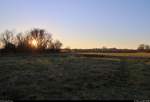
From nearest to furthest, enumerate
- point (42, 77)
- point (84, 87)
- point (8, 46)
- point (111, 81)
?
point (84, 87), point (111, 81), point (42, 77), point (8, 46)

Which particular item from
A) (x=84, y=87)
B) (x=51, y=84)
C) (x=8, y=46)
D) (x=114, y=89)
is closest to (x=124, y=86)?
(x=114, y=89)

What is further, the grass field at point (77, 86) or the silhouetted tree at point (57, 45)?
the silhouetted tree at point (57, 45)

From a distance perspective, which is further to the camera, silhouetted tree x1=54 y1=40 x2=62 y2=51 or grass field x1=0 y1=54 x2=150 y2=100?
silhouetted tree x1=54 y1=40 x2=62 y2=51

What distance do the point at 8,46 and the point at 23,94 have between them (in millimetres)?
61973

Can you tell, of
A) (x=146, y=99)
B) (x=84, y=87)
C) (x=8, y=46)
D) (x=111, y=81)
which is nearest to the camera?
(x=146, y=99)

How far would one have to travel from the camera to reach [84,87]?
13.3 meters

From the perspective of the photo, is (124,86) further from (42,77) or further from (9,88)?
(9,88)

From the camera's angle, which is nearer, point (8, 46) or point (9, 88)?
point (9, 88)

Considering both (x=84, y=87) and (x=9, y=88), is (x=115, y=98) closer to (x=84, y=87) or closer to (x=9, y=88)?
(x=84, y=87)

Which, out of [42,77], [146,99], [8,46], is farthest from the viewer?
[8,46]

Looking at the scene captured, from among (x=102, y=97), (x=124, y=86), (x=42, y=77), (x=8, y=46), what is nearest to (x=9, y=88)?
(x=42, y=77)

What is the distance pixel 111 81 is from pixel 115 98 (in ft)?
12.3

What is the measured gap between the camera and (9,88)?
13.4m

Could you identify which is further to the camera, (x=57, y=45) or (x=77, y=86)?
(x=57, y=45)
